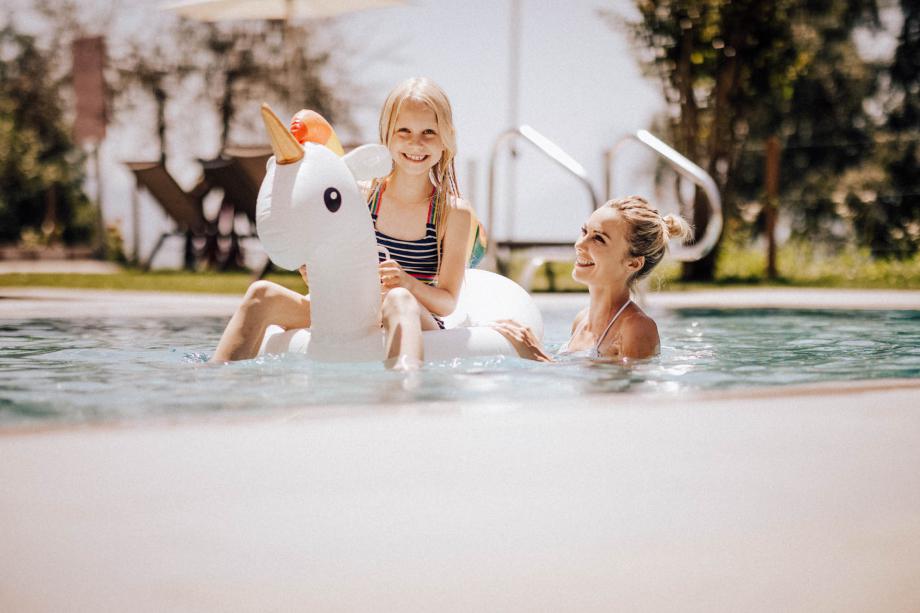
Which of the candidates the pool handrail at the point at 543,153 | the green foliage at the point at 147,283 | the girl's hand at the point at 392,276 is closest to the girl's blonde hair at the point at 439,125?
the girl's hand at the point at 392,276

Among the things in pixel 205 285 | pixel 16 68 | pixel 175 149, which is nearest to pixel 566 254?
pixel 205 285

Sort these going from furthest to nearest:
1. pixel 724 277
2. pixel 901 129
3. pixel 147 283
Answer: pixel 901 129
pixel 724 277
pixel 147 283

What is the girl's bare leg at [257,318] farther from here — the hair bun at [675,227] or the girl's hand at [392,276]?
the hair bun at [675,227]

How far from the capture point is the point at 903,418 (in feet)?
7.55

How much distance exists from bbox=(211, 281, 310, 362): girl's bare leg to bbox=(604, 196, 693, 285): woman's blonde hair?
132cm

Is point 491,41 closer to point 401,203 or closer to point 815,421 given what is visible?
point 401,203

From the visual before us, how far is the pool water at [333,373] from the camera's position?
2.60 m

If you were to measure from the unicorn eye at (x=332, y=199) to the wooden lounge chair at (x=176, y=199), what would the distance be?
371 inches

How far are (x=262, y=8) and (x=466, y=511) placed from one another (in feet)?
36.3

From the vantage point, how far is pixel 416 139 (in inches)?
142

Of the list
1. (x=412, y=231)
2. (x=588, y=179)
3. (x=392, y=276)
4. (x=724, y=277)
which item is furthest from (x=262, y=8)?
(x=392, y=276)

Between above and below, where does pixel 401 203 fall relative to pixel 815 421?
above

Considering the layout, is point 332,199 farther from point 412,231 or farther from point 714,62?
point 714,62

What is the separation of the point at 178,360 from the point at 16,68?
74.7ft
